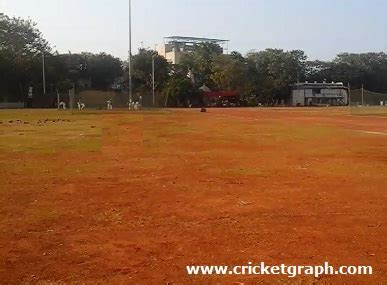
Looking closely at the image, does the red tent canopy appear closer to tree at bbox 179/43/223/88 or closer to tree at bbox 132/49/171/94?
tree at bbox 179/43/223/88

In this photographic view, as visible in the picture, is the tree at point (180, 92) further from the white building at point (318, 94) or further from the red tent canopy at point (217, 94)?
the white building at point (318, 94)

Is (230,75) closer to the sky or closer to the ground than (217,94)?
closer to the sky

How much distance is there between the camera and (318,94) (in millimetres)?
89750

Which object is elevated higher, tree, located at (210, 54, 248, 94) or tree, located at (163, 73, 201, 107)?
tree, located at (210, 54, 248, 94)

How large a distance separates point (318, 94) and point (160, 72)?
30.8 metres

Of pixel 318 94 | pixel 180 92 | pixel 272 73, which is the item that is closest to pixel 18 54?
pixel 180 92

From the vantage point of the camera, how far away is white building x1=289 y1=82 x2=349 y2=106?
87.5m

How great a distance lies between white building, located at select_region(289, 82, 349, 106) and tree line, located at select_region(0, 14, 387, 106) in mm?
1879

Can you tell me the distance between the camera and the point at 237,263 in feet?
14.2

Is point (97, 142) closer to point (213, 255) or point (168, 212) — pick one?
point (168, 212)

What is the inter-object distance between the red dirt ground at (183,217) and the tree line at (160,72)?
60.8 meters

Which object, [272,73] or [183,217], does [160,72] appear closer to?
[272,73]

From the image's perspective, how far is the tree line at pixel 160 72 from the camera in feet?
226

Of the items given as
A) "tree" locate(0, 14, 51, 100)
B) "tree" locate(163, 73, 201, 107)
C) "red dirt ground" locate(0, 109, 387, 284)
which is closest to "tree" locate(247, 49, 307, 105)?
"tree" locate(163, 73, 201, 107)
